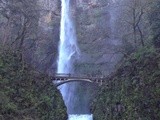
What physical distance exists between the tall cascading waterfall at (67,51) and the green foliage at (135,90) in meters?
15.9

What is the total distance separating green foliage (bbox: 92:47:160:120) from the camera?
30188 mm

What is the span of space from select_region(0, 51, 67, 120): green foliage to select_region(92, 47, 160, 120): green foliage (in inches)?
233

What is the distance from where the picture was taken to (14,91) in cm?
Result: 3388

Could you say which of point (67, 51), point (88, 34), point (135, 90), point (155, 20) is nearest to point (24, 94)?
point (135, 90)

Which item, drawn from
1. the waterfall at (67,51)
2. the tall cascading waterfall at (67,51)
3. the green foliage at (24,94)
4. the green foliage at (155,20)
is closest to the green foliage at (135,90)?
the green foliage at (155,20)

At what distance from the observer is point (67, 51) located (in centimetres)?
5978

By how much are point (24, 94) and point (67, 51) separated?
83.2ft

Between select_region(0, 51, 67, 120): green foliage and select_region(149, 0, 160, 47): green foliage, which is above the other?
select_region(149, 0, 160, 47): green foliage

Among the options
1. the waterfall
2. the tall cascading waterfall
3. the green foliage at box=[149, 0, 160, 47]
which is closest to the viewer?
the green foliage at box=[149, 0, 160, 47]

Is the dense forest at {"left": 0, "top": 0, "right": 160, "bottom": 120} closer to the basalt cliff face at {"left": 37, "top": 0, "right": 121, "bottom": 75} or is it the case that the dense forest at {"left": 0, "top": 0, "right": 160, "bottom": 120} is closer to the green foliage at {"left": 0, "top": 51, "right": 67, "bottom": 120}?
the green foliage at {"left": 0, "top": 51, "right": 67, "bottom": 120}

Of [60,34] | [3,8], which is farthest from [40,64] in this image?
[3,8]

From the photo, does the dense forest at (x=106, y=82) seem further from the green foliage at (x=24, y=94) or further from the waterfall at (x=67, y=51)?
the waterfall at (x=67, y=51)

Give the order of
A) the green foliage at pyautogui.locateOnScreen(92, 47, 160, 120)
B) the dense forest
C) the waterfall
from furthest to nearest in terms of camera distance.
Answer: the waterfall
the dense forest
the green foliage at pyautogui.locateOnScreen(92, 47, 160, 120)

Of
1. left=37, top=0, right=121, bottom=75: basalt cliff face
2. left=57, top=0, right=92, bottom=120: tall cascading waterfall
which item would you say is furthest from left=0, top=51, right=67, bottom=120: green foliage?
left=37, top=0, right=121, bottom=75: basalt cliff face
